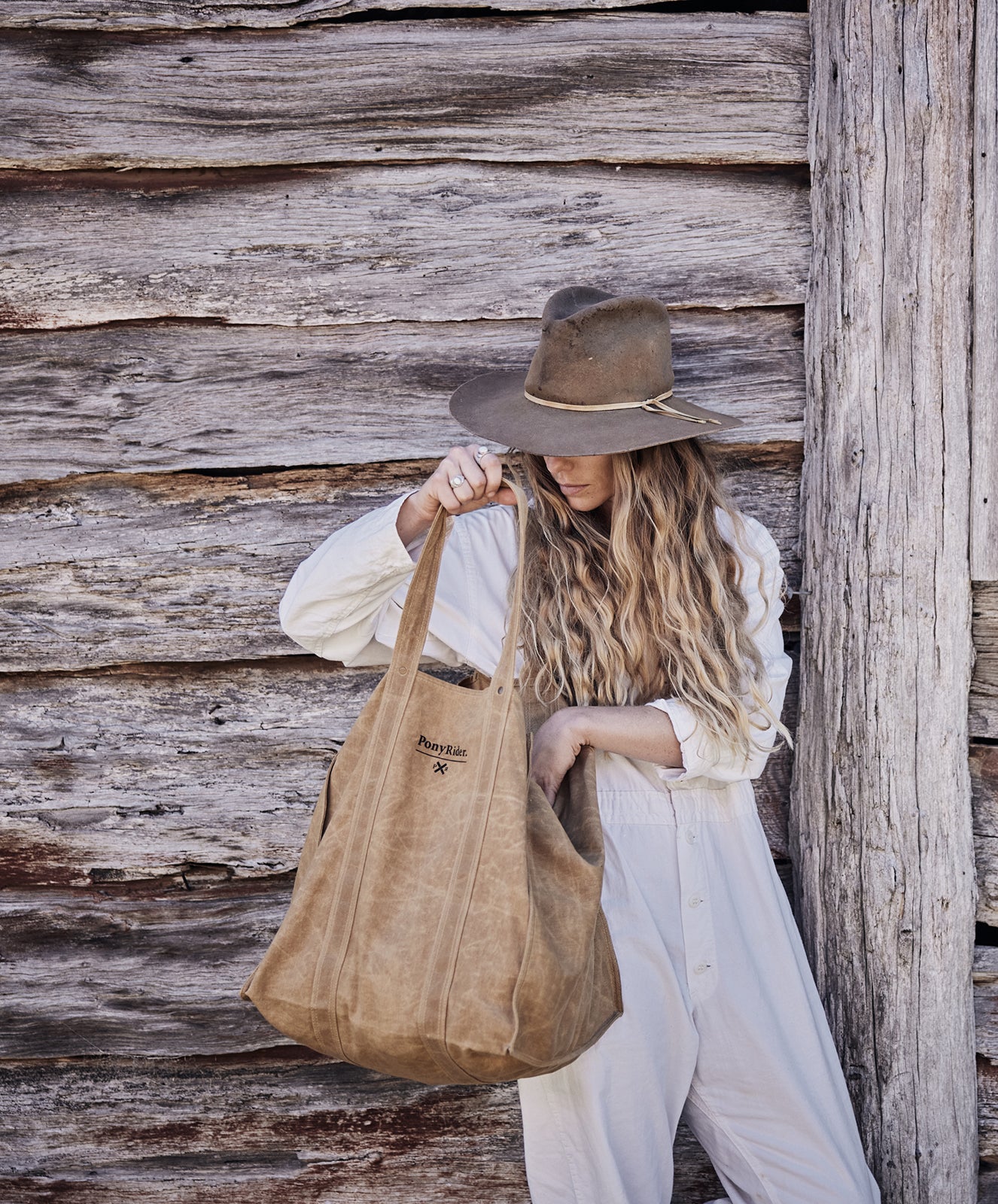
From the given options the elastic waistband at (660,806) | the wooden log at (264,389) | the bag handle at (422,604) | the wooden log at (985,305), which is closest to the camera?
the bag handle at (422,604)

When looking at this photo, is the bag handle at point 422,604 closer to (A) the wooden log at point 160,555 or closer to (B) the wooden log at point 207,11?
(A) the wooden log at point 160,555

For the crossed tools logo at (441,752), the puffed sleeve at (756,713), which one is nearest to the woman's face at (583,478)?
the puffed sleeve at (756,713)

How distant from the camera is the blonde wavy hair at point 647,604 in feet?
5.20

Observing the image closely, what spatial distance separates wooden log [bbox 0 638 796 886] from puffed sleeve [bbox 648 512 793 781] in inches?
15.8

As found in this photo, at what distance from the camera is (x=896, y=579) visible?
1.87 meters

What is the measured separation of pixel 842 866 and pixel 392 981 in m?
1.01

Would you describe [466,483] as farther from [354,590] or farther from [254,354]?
[254,354]

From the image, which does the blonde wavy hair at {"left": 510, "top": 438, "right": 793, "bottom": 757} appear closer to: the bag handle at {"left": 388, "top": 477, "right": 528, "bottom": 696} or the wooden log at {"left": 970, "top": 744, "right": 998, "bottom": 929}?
the bag handle at {"left": 388, "top": 477, "right": 528, "bottom": 696}

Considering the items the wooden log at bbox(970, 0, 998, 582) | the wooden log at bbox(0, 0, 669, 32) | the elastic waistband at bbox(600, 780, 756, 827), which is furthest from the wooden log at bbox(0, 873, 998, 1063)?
A: the wooden log at bbox(0, 0, 669, 32)

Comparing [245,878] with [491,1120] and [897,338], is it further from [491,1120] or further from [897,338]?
[897,338]

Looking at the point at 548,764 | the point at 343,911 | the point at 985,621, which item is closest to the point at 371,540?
the point at 548,764

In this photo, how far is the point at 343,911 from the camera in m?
1.36

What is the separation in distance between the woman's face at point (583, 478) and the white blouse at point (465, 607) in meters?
0.15

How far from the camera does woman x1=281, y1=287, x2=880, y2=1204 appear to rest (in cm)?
151
